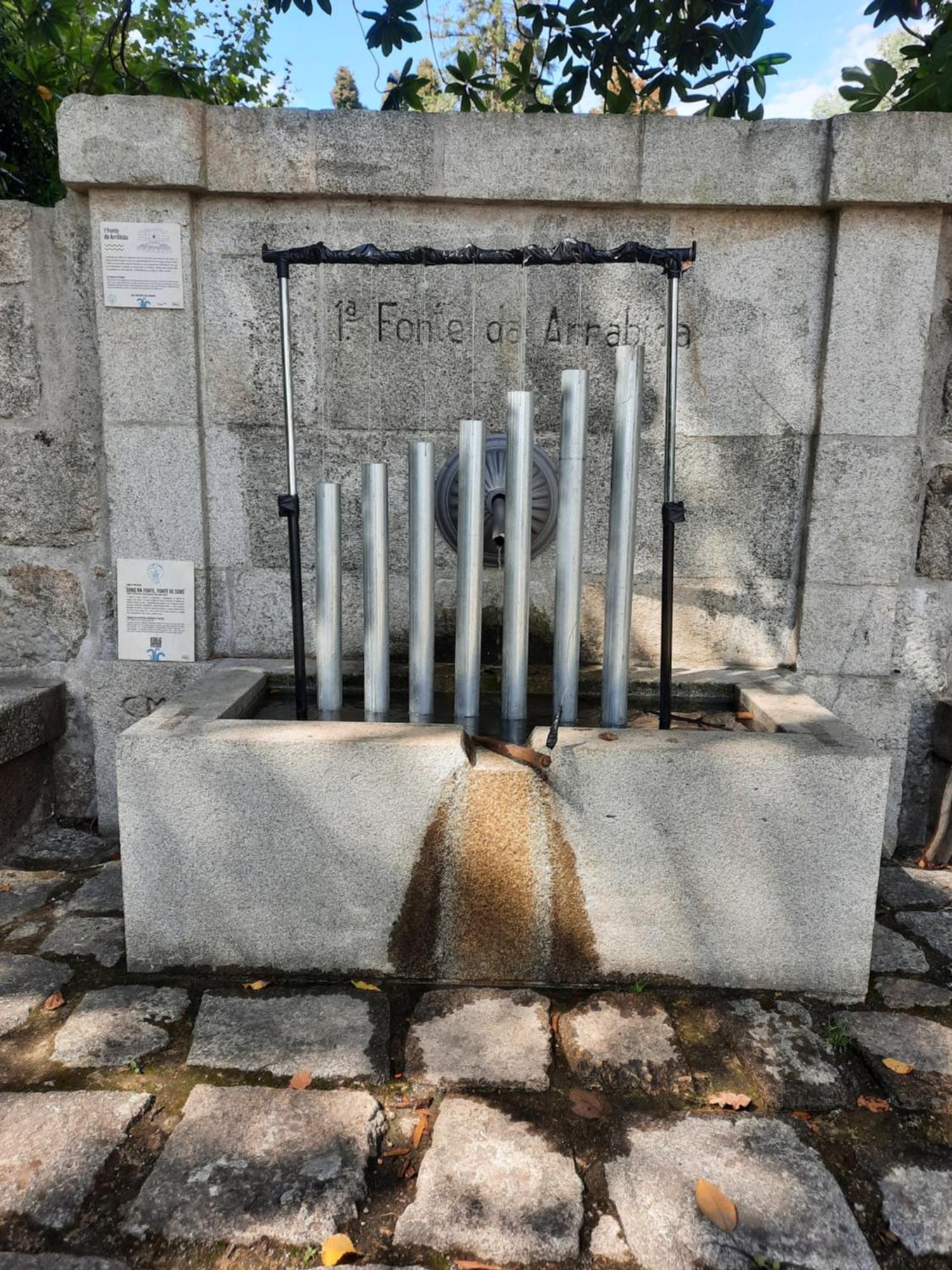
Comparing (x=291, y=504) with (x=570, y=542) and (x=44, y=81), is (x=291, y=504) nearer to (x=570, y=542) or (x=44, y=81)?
(x=570, y=542)

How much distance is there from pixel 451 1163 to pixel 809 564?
7.40 feet

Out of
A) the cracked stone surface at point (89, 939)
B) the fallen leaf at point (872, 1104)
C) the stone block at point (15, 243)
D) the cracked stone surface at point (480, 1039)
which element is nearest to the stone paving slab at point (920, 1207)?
the fallen leaf at point (872, 1104)

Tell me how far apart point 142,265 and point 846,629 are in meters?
2.78

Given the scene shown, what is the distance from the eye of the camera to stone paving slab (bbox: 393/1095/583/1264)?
1450 mm

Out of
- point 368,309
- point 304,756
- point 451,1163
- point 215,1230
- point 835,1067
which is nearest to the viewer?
point 215,1230

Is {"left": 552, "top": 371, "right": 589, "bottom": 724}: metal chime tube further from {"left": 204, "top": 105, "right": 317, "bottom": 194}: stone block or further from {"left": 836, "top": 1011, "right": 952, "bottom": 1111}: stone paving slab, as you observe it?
{"left": 204, "top": 105, "right": 317, "bottom": 194}: stone block

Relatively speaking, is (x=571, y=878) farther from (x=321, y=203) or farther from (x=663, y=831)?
(x=321, y=203)

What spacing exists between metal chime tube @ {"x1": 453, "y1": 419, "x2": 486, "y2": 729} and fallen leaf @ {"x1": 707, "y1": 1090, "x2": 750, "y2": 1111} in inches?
42.9

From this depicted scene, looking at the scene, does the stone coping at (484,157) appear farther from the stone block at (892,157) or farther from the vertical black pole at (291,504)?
the vertical black pole at (291,504)

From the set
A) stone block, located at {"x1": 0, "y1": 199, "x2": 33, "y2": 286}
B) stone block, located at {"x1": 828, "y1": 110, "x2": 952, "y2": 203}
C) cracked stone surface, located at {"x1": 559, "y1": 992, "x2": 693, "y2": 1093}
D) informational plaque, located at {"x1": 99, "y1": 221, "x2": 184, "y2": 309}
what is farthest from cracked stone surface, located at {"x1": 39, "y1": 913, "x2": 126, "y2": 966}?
stone block, located at {"x1": 828, "y1": 110, "x2": 952, "y2": 203}

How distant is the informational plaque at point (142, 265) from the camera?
113 inches

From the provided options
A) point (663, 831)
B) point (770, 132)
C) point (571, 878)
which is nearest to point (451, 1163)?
point (571, 878)

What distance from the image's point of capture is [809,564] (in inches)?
119

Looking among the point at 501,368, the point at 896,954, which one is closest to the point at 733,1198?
the point at 896,954
